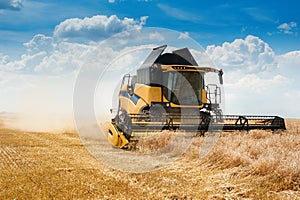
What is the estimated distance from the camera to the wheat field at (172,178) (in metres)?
5.39

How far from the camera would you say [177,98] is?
1224cm

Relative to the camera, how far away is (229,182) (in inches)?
233

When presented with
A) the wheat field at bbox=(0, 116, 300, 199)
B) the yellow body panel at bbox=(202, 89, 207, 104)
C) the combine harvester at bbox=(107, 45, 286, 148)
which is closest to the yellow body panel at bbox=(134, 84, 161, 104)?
the combine harvester at bbox=(107, 45, 286, 148)

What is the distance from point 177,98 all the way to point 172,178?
599 centimetres

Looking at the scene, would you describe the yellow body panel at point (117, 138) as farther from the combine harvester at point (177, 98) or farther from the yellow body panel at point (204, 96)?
the yellow body panel at point (204, 96)

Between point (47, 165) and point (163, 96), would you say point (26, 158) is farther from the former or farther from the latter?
point (163, 96)

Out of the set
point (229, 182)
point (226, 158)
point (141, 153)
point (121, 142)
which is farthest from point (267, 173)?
point (121, 142)

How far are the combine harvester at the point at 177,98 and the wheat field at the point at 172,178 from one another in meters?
2.92

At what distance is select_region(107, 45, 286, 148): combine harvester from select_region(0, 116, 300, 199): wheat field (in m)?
2.92

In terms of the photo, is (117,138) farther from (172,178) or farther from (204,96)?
(172,178)

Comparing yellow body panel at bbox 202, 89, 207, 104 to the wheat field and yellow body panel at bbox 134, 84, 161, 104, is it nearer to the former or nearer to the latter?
yellow body panel at bbox 134, 84, 161, 104

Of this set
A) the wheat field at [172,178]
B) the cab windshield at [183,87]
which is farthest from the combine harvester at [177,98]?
the wheat field at [172,178]

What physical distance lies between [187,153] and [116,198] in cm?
376

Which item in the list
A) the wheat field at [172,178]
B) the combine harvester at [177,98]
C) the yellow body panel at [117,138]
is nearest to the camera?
the wheat field at [172,178]
